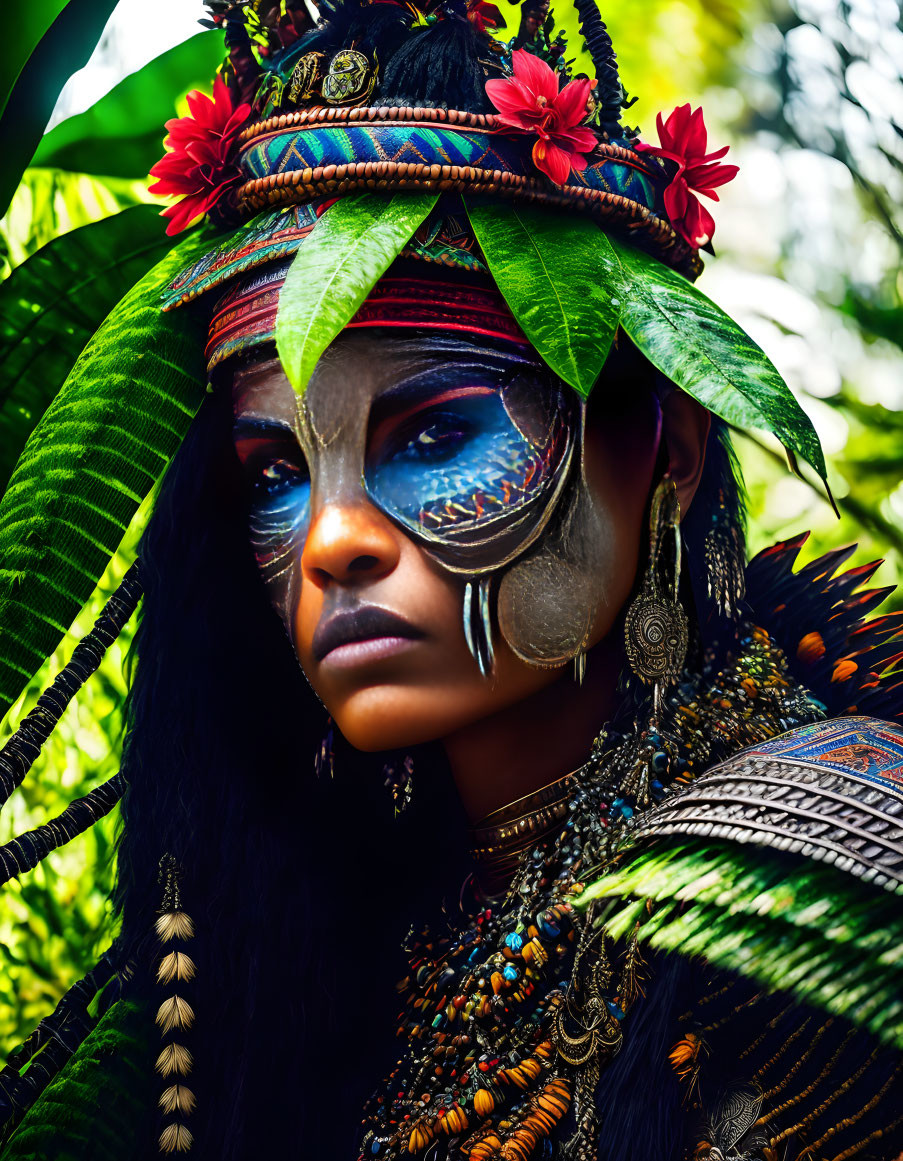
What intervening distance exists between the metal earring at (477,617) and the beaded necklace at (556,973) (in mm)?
209

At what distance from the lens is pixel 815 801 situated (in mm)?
1237

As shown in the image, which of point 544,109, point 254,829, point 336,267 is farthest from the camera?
point 254,829

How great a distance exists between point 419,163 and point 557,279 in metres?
0.22

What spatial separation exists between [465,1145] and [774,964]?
553mm

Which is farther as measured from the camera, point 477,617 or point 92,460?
A: point 92,460

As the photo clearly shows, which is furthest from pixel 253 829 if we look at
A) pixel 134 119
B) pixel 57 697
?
pixel 134 119

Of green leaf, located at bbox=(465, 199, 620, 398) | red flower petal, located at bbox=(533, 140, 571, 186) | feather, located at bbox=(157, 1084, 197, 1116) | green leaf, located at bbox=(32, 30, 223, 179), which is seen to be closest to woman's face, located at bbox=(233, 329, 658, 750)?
green leaf, located at bbox=(465, 199, 620, 398)

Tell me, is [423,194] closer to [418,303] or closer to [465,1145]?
[418,303]

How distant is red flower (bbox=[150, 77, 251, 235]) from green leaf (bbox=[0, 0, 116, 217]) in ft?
0.88

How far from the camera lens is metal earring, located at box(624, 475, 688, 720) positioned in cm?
155

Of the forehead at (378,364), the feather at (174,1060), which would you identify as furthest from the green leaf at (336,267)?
the feather at (174,1060)

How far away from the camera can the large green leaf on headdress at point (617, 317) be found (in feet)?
4.51

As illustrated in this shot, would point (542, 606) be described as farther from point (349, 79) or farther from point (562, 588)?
point (349, 79)

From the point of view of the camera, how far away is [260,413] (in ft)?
5.34
